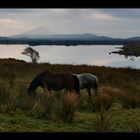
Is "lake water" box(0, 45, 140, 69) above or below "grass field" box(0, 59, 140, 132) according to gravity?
above

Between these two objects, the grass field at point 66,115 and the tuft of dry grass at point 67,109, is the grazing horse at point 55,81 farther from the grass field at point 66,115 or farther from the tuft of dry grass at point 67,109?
the tuft of dry grass at point 67,109

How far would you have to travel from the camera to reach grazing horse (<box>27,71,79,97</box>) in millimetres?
8722

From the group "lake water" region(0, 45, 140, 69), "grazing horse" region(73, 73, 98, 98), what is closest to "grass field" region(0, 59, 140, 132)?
"grazing horse" region(73, 73, 98, 98)

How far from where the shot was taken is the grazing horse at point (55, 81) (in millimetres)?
8722

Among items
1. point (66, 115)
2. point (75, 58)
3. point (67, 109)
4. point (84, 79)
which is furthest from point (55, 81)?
point (75, 58)

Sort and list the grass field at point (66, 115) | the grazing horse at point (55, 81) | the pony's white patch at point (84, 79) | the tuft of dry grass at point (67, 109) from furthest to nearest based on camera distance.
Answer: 1. the pony's white patch at point (84, 79)
2. the grazing horse at point (55, 81)
3. the tuft of dry grass at point (67, 109)
4. the grass field at point (66, 115)

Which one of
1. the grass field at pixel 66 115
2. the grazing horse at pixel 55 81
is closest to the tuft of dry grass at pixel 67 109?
the grass field at pixel 66 115

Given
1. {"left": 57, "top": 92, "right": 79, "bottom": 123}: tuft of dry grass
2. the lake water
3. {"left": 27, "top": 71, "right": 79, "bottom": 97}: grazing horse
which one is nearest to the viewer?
{"left": 57, "top": 92, "right": 79, "bottom": 123}: tuft of dry grass

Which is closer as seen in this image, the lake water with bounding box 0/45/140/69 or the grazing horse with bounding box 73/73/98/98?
the grazing horse with bounding box 73/73/98/98

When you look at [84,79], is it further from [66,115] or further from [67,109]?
[66,115]

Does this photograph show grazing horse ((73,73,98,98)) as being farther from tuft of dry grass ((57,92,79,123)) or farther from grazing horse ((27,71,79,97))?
tuft of dry grass ((57,92,79,123))

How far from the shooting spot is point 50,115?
241 inches

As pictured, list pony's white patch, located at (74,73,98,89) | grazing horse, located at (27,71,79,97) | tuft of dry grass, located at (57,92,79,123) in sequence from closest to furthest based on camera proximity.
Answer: tuft of dry grass, located at (57,92,79,123), grazing horse, located at (27,71,79,97), pony's white patch, located at (74,73,98,89)
